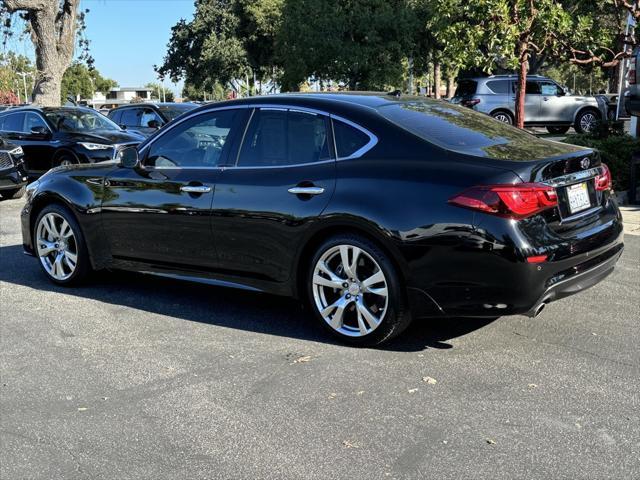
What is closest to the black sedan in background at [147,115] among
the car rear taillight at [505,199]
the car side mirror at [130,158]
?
the car side mirror at [130,158]

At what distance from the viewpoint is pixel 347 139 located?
15.5 feet

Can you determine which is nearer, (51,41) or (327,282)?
(327,282)

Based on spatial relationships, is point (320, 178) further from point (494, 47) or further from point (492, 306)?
point (494, 47)

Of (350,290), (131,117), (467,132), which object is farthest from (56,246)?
(131,117)

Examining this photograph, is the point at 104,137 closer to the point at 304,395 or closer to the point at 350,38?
the point at 304,395

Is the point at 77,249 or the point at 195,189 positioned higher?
the point at 195,189

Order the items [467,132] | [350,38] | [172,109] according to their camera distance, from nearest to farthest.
A: [467,132]
[172,109]
[350,38]

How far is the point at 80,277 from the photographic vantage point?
20.7 feet

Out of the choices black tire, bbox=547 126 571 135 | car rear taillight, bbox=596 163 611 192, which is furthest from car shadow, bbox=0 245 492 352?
black tire, bbox=547 126 571 135

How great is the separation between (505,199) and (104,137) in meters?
11.3

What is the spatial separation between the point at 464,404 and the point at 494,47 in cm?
940

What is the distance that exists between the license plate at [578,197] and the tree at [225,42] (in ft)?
148

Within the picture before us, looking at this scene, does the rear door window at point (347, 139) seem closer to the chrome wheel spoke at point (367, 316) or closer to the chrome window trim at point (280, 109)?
the chrome window trim at point (280, 109)

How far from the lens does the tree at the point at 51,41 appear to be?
23.2m
